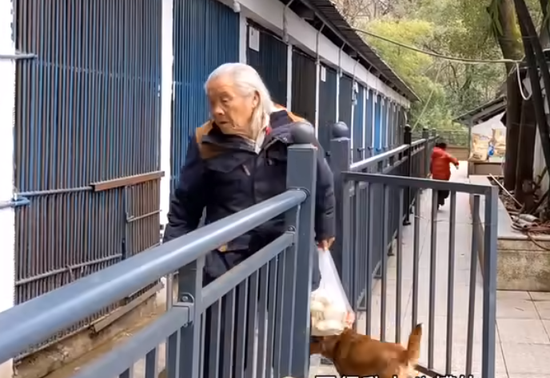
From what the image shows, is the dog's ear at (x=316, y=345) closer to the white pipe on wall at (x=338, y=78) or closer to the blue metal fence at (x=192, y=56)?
the blue metal fence at (x=192, y=56)

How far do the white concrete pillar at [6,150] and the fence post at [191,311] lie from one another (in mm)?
2504

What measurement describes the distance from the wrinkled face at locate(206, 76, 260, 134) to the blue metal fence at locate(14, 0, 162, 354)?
131cm

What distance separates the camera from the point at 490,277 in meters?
3.97

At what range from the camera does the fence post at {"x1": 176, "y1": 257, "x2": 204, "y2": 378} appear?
6.41 ft

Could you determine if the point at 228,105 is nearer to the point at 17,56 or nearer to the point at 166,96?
the point at 17,56

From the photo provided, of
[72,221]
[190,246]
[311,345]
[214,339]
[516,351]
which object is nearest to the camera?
[190,246]

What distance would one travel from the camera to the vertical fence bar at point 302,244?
10.5 ft

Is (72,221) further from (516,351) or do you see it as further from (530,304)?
(530,304)

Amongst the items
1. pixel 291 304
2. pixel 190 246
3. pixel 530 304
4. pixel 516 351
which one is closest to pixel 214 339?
pixel 190 246

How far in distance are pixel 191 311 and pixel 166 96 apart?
4.38 metres

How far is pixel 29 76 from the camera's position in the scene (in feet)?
14.3

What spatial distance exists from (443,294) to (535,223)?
1758 millimetres

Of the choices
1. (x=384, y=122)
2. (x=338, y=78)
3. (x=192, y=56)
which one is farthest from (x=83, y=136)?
(x=384, y=122)

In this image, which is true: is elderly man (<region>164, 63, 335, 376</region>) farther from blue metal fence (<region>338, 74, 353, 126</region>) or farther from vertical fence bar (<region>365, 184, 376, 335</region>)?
blue metal fence (<region>338, 74, 353, 126</region>)
